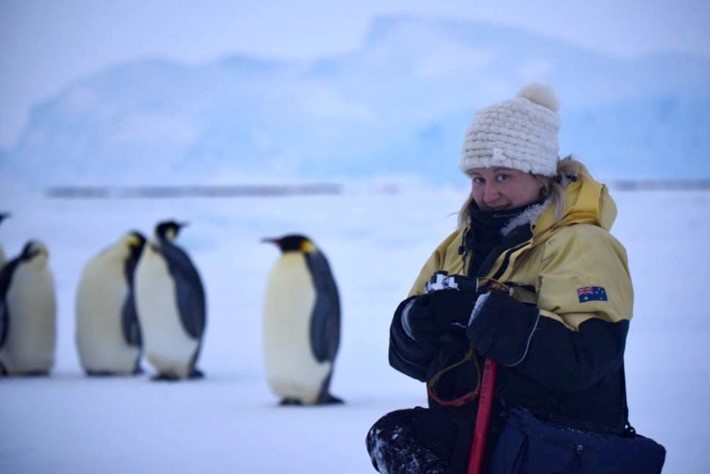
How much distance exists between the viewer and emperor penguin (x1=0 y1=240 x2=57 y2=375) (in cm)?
527

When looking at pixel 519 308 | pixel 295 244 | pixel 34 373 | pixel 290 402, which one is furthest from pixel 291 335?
pixel 519 308

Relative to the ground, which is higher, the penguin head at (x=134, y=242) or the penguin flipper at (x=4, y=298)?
the penguin head at (x=134, y=242)

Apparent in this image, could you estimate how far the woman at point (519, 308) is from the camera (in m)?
1.29

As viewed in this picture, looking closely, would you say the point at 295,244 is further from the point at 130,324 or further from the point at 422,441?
the point at 422,441

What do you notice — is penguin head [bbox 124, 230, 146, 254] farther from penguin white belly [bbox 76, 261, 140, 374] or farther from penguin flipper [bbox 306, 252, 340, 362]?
penguin flipper [bbox 306, 252, 340, 362]

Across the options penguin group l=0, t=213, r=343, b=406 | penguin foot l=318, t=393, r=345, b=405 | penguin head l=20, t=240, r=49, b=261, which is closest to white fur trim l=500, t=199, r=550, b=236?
penguin foot l=318, t=393, r=345, b=405

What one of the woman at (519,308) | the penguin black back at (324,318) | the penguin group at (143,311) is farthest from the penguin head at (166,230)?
the woman at (519,308)

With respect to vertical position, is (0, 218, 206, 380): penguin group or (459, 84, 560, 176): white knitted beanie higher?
(459, 84, 560, 176): white knitted beanie

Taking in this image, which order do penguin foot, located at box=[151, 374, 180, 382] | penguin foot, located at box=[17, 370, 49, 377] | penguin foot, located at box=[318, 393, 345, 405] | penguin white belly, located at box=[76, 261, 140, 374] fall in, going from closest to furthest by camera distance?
penguin foot, located at box=[318, 393, 345, 405], penguin foot, located at box=[151, 374, 180, 382], penguin foot, located at box=[17, 370, 49, 377], penguin white belly, located at box=[76, 261, 140, 374]

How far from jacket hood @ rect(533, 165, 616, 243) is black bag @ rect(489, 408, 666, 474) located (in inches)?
10.7

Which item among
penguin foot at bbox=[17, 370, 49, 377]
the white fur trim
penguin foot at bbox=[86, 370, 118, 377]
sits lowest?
penguin foot at bbox=[17, 370, 49, 377]

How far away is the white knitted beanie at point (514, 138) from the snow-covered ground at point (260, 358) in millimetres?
1217

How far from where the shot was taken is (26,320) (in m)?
5.32

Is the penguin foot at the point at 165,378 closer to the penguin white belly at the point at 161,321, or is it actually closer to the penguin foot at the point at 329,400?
the penguin white belly at the point at 161,321
